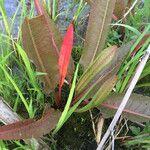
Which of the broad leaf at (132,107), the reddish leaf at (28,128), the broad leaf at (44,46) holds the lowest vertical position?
the broad leaf at (132,107)

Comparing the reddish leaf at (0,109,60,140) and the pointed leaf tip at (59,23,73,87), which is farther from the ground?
the pointed leaf tip at (59,23,73,87)

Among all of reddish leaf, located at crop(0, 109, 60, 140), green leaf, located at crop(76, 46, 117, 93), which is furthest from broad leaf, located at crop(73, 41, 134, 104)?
reddish leaf, located at crop(0, 109, 60, 140)

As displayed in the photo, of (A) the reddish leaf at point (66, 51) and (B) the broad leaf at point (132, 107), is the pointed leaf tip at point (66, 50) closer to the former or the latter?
(A) the reddish leaf at point (66, 51)

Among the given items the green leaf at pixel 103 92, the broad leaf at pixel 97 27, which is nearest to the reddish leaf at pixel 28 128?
the green leaf at pixel 103 92

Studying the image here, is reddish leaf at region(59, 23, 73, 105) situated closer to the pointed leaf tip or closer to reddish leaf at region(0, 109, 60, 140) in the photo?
the pointed leaf tip

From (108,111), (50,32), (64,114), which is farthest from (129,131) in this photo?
(50,32)

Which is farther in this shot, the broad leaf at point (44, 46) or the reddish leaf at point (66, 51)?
the broad leaf at point (44, 46)

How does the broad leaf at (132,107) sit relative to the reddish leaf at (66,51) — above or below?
below
